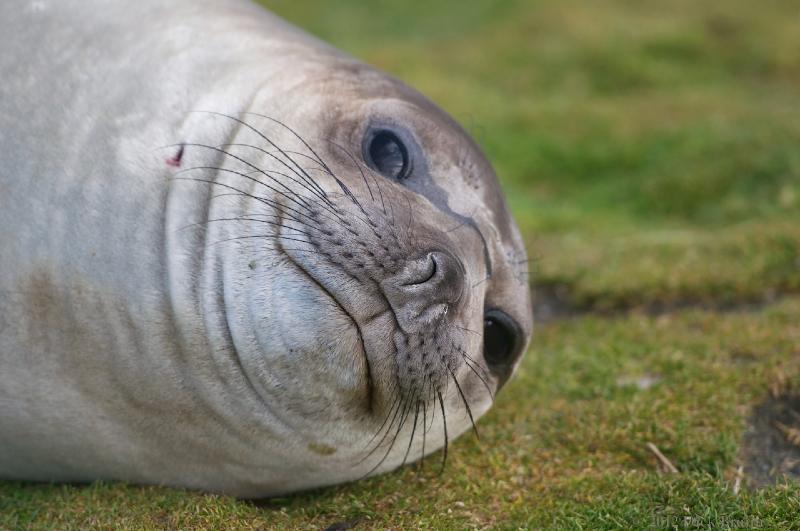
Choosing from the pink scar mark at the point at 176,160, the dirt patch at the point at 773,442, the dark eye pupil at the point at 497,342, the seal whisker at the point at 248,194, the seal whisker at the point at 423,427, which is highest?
the pink scar mark at the point at 176,160

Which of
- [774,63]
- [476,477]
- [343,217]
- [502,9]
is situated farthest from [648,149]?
[343,217]

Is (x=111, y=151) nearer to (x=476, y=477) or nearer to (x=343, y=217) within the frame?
(x=343, y=217)

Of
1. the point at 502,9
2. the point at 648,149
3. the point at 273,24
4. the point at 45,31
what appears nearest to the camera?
the point at 45,31

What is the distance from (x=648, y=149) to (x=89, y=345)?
6029 millimetres

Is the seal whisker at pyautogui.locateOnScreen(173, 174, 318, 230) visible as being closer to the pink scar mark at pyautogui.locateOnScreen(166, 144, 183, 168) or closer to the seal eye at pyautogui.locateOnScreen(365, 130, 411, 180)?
the pink scar mark at pyautogui.locateOnScreen(166, 144, 183, 168)

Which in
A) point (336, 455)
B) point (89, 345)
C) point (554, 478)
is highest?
point (89, 345)

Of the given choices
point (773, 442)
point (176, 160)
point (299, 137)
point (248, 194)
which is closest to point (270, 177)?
point (248, 194)

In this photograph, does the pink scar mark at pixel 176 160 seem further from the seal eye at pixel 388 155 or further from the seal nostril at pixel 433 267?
the seal nostril at pixel 433 267

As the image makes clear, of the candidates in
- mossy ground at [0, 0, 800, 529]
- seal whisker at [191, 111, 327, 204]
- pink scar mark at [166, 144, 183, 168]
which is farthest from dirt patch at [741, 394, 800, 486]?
pink scar mark at [166, 144, 183, 168]

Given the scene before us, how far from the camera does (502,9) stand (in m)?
11.8

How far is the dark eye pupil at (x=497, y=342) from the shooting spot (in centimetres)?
354

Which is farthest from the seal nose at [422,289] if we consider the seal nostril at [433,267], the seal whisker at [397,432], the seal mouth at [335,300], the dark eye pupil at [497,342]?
the dark eye pupil at [497,342]

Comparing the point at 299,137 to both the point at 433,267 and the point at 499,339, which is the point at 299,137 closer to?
the point at 433,267

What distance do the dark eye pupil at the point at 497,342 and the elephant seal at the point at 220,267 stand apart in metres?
0.04
